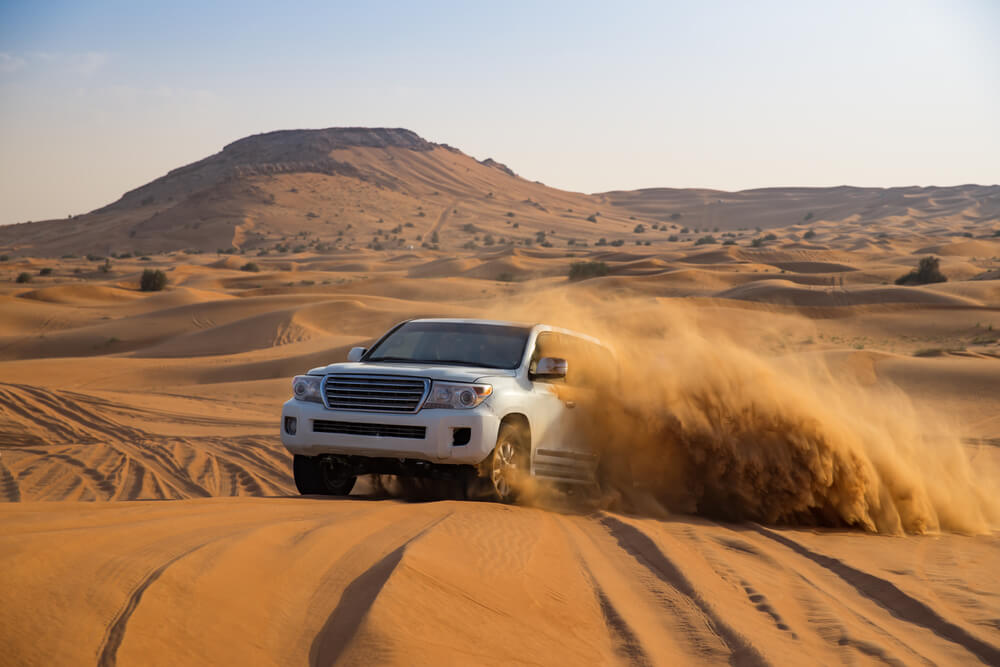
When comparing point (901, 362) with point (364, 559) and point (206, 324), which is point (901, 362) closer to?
point (364, 559)

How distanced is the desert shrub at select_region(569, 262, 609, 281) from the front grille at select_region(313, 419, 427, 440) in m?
35.8

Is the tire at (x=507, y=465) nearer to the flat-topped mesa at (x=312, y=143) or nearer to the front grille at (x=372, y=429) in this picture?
the front grille at (x=372, y=429)

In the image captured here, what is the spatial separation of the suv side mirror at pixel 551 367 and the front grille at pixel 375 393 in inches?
39.2

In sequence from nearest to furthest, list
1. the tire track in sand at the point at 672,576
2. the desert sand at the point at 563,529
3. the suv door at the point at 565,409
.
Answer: the desert sand at the point at 563,529, the tire track in sand at the point at 672,576, the suv door at the point at 565,409

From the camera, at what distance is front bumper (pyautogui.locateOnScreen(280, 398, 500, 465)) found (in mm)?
7465

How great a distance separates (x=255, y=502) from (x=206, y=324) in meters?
28.8

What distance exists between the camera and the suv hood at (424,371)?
7.77 meters

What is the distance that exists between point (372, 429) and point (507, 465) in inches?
44.1

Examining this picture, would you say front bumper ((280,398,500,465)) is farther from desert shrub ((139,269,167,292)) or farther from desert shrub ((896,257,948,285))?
desert shrub ((139,269,167,292))

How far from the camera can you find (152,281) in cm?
4550

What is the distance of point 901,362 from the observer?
19672 millimetres

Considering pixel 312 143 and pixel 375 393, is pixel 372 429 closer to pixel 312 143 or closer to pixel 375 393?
pixel 375 393

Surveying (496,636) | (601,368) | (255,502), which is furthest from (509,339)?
(496,636)

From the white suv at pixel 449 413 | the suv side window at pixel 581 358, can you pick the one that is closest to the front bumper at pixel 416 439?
the white suv at pixel 449 413
